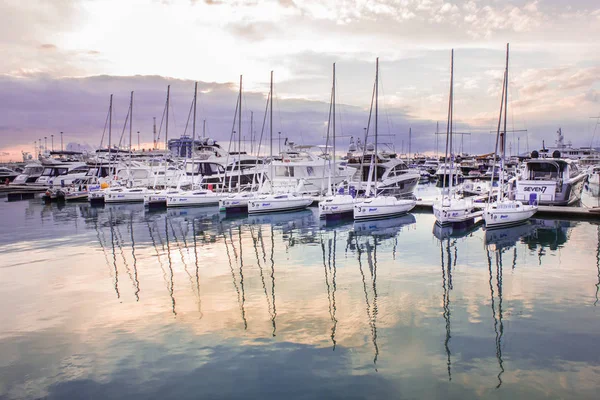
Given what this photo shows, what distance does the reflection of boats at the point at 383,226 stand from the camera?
87.9ft

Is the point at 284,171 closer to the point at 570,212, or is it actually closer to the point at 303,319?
the point at 570,212

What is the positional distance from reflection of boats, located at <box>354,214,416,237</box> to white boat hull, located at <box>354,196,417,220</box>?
1.51ft

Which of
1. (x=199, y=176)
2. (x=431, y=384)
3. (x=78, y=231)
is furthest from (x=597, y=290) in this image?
(x=199, y=176)

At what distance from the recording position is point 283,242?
78.9 ft

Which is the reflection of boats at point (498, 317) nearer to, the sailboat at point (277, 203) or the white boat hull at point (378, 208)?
the white boat hull at point (378, 208)

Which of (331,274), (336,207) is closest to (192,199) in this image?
(336,207)

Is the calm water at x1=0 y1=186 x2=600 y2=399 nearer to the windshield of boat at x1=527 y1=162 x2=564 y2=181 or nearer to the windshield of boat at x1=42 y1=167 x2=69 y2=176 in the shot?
the windshield of boat at x1=527 y1=162 x2=564 y2=181

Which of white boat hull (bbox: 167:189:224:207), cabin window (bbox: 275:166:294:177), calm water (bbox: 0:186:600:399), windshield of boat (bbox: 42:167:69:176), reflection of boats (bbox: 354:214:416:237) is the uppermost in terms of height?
cabin window (bbox: 275:166:294:177)

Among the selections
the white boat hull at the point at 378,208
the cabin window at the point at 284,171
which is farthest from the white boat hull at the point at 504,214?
the cabin window at the point at 284,171

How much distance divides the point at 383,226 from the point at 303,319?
18.3 meters

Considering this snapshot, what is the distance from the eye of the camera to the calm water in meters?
8.70

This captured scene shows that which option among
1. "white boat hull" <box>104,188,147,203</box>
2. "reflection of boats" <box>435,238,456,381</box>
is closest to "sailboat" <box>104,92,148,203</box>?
"white boat hull" <box>104,188,147,203</box>

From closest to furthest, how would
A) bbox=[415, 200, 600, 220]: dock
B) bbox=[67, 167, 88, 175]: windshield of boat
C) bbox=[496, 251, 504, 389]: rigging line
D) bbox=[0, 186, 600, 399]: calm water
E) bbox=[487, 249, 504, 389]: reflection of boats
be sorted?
bbox=[0, 186, 600, 399]: calm water, bbox=[496, 251, 504, 389]: rigging line, bbox=[487, 249, 504, 389]: reflection of boats, bbox=[415, 200, 600, 220]: dock, bbox=[67, 167, 88, 175]: windshield of boat

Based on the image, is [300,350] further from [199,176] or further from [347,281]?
[199,176]
